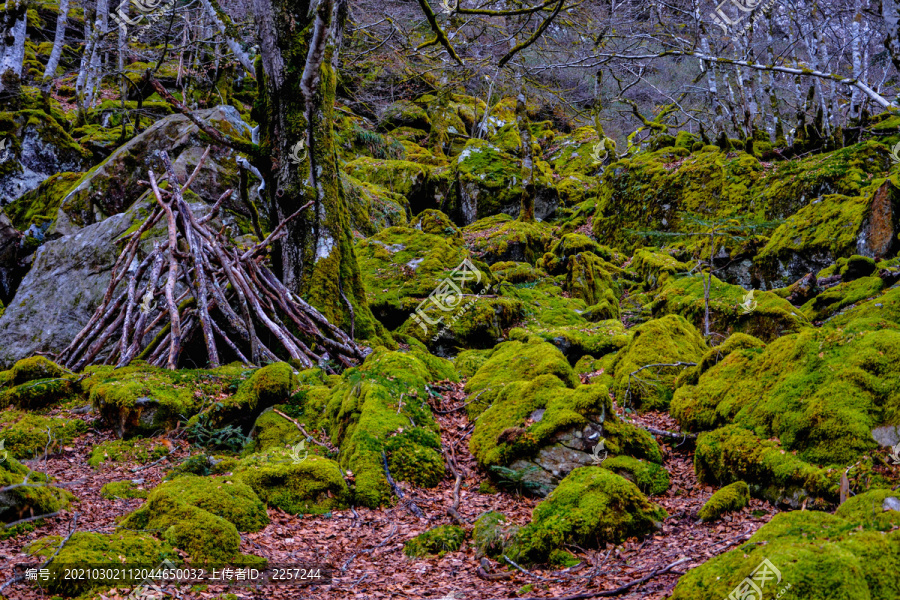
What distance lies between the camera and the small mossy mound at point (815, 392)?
3957 millimetres

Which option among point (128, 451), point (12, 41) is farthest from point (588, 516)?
point (12, 41)

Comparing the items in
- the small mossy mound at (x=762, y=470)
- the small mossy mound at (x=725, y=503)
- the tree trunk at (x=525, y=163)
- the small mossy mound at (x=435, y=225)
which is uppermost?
the tree trunk at (x=525, y=163)

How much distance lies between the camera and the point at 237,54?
28.3ft

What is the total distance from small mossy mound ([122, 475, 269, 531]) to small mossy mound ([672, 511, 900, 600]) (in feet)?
9.70

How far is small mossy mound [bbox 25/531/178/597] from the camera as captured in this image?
2.77m

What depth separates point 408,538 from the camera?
4199 millimetres

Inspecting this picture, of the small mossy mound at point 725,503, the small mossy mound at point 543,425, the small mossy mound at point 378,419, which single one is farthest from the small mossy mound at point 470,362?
Result: the small mossy mound at point 725,503

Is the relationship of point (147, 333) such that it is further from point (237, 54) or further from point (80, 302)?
point (237, 54)

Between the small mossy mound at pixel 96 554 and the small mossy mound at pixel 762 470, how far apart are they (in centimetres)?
402

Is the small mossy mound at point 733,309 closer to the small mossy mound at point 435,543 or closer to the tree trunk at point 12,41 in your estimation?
the small mossy mound at point 435,543

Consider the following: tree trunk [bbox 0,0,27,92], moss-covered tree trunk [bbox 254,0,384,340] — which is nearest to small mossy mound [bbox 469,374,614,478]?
moss-covered tree trunk [bbox 254,0,384,340]

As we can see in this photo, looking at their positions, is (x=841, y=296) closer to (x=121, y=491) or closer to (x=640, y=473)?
(x=640, y=473)

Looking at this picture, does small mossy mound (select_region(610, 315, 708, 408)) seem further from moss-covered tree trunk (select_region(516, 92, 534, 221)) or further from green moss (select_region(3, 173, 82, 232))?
green moss (select_region(3, 173, 82, 232))

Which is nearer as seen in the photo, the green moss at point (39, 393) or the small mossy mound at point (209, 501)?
the small mossy mound at point (209, 501)
